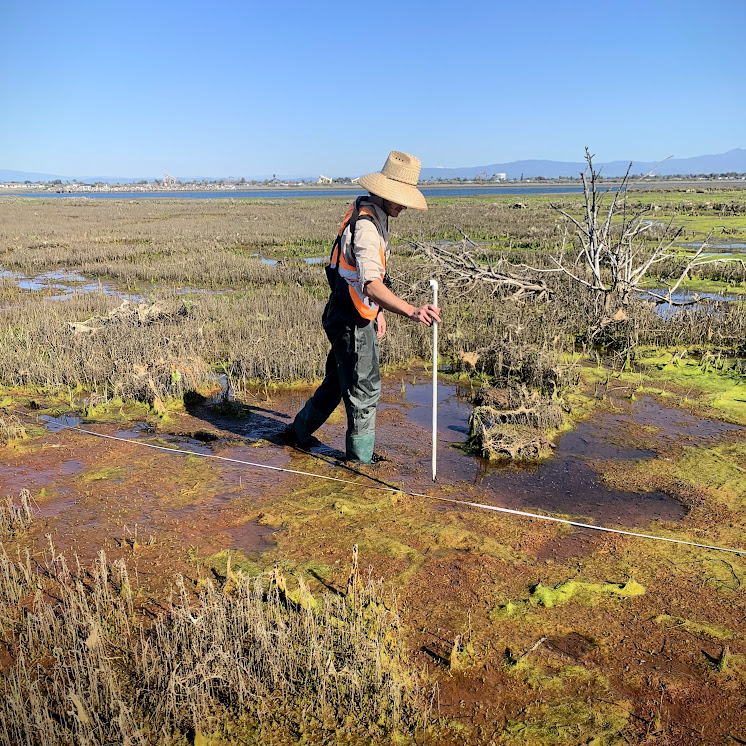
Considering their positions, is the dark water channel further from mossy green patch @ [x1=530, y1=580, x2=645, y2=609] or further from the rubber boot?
mossy green patch @ [x1=530, y1=580, x2=645, y2=609]

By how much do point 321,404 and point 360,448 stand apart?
523 mm

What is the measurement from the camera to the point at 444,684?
2570 mm

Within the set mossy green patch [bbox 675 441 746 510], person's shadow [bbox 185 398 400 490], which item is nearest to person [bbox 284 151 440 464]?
person's shadow [bbox 185 398 400 490]

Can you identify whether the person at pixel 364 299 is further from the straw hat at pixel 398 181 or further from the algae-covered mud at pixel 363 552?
the algae-covered mud at pixel 363 552

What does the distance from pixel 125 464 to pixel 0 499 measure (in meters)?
0.95

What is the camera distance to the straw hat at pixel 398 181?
13.6 feet

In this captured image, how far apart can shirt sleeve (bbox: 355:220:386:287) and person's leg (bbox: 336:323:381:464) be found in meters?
0.51

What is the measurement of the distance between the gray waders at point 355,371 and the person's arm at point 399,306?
0.43 m

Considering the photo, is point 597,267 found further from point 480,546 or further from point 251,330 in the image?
point 480,546

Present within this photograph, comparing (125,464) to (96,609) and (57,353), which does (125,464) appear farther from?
(57,353)

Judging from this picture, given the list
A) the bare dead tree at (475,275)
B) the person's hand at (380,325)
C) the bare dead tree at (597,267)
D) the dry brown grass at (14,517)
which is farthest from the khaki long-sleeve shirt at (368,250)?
the bare dead tree at (475,275)

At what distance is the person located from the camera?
4.12 metres

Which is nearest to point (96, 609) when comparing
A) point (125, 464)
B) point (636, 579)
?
point (125, 464)

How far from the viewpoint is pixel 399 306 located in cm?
387
